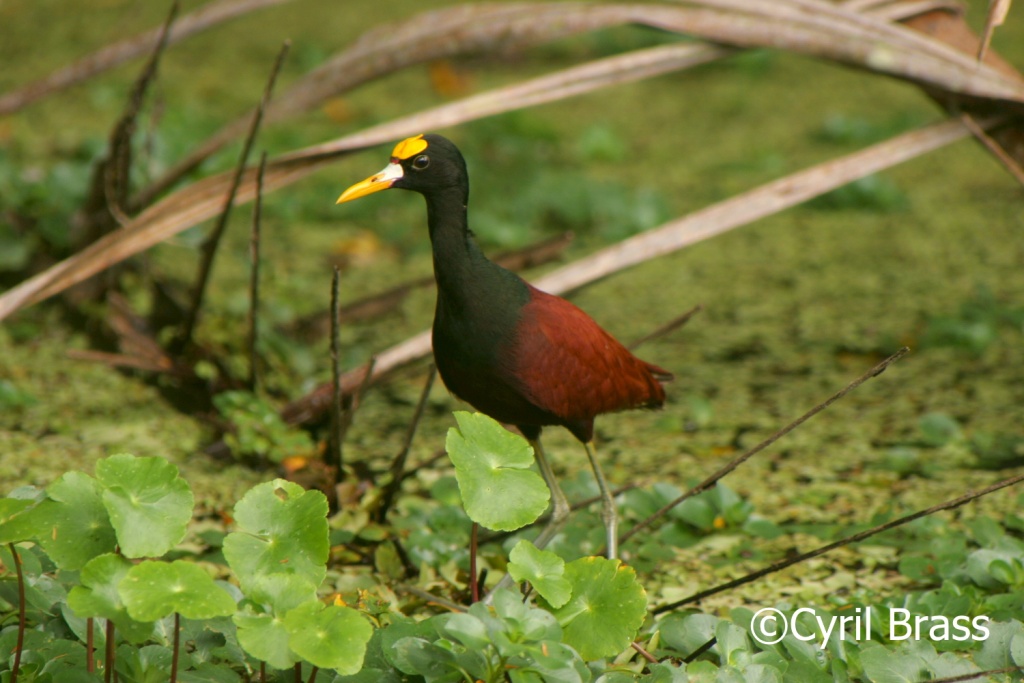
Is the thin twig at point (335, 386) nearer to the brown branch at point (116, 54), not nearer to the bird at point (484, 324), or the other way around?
the bird at point (484, 324)

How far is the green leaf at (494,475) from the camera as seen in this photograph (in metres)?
1.66

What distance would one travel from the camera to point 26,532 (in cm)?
155

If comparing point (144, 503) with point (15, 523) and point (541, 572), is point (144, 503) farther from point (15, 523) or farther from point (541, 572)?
point (541, 572)

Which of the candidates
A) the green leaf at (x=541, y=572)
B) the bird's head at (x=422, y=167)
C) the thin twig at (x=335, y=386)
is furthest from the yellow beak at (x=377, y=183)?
the green leaf at (x=541, y=572)

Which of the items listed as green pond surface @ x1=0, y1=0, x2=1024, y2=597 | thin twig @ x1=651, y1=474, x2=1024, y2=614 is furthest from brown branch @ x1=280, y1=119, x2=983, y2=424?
thin twig @ x1=651, y1=474, x2=1024, y2=614

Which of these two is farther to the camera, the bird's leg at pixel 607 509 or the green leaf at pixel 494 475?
the bird's leg at pixel 607 509

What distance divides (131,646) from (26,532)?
0.33m

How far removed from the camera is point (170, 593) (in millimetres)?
1480

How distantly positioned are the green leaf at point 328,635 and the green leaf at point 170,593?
92mm

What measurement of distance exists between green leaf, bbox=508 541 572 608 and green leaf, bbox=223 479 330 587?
27 centimetres

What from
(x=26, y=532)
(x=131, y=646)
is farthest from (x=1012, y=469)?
(x=26, y=532)

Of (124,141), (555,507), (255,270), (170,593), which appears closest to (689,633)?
(555,507)

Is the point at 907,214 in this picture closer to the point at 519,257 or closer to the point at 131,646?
the point at 519,257

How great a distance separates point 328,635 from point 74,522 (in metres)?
0.39
